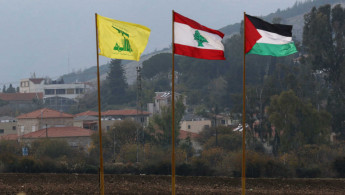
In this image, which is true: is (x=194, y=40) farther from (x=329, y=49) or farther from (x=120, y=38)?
(x=329, y=49)

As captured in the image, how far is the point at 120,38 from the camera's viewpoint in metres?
19.9

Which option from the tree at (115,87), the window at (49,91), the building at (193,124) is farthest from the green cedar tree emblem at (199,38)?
the window at (49,91)

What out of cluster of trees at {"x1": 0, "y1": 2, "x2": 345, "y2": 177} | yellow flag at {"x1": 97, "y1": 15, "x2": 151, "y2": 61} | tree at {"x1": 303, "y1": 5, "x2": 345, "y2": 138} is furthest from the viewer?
tree at {"x1": 303, "y1": 5, "x2": 345, "y2": 138}

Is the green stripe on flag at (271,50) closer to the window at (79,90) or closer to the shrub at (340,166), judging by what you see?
the shrub at (340,166)

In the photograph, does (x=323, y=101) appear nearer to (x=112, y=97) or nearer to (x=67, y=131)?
(x=67, y=131)

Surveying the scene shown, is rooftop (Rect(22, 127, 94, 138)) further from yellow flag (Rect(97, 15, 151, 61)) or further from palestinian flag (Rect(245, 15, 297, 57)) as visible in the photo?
palestinian flag (Rect(245, 15, 297, 57))

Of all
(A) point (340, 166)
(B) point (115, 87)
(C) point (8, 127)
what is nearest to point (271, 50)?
(A) point (340, 166)

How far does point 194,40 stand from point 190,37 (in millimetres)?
164

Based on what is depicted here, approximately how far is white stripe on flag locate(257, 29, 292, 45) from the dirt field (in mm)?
7072

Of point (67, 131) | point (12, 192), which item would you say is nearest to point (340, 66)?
point (67, 131)

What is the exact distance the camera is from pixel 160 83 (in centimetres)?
14500

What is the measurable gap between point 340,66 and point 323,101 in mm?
14801

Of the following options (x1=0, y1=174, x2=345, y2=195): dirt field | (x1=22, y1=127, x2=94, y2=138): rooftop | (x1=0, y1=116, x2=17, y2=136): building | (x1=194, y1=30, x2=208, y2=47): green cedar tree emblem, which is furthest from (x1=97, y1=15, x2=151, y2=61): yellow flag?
(x1=0, y1=116, x2=17, y2=136): building

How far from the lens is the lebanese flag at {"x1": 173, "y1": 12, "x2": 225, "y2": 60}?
20.0 meters
